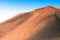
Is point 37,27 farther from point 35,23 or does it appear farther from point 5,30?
point 5,30

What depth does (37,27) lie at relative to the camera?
11.5 m

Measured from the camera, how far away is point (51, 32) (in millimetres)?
10789

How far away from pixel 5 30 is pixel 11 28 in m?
0.44

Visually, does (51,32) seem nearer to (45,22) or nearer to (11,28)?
(45,22)

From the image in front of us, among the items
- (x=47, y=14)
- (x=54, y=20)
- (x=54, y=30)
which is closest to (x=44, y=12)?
(x=47, y=14)

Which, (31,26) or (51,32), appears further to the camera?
(31,26)

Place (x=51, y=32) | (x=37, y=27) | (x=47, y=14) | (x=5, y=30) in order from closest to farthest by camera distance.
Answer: (x=51, y=32) < (x=37, y=27) < (x=47, y=14) < (x=5, y=30)

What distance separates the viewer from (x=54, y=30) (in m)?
10.9

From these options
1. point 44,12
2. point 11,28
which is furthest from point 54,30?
point 11,28

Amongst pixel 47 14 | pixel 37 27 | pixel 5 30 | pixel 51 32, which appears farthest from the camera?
pixel 5 30

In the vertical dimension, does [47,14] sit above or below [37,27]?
above

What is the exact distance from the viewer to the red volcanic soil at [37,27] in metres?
10.7

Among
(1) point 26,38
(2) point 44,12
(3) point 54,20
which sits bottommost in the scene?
(1) point 26,38

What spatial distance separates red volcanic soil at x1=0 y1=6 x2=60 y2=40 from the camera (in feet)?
35.2
